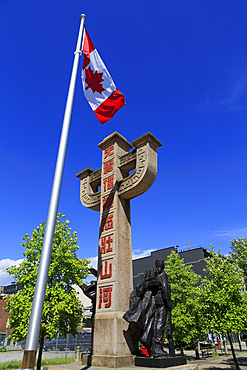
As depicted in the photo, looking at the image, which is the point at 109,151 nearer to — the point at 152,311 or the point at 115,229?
the point at 115,229

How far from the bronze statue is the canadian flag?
19.0 feet

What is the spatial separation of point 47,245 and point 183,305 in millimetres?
20933

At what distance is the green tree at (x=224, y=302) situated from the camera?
15.4 m

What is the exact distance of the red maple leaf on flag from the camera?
895 cm

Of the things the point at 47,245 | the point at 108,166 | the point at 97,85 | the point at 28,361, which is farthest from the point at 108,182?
the point at 28,361

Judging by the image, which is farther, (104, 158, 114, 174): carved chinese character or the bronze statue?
(104, 158, 114, 174): carved chinese character

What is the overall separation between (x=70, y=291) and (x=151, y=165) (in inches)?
424

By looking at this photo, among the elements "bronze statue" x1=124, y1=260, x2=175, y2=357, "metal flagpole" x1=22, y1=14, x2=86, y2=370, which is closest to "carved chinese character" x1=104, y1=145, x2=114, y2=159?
"metal flagpole" x1=22, y1=14, x2=86, y2=370

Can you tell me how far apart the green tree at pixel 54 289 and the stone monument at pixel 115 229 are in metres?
5.91

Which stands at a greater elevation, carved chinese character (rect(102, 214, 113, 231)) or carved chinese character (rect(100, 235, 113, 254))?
carved chinese character (rect(102, 214, 113, 231))

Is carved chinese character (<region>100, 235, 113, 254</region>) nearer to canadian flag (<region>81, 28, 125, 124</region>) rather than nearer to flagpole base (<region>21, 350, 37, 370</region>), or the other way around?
canadian flag (<region>81, 28, 125, 124</region>)

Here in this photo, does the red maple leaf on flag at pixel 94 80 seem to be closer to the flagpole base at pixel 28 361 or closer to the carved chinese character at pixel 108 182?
the carved chinese character at pixel 108 182

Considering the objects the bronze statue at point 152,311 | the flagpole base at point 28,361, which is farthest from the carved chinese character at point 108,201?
the flagpole base at point 28,361

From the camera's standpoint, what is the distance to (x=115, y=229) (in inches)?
400
